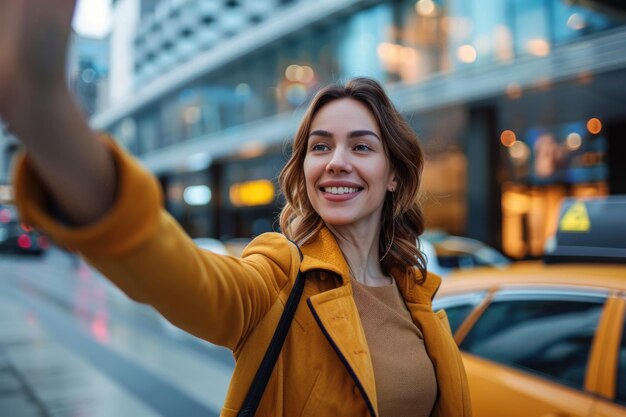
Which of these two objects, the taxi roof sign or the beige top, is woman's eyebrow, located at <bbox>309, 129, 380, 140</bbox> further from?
the taxi roof sign

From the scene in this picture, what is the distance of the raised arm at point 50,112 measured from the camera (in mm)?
640

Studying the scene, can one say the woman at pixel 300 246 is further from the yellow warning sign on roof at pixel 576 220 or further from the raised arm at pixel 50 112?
the yellow warning sign on roof at pixel 576 220

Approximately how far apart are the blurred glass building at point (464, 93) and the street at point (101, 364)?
3.41 metres

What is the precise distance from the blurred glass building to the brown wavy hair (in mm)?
4072

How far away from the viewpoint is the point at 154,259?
2.82ft

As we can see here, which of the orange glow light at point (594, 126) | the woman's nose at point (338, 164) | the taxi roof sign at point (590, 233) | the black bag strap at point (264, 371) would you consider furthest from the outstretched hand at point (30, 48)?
the orange glow light at point (594, 126)

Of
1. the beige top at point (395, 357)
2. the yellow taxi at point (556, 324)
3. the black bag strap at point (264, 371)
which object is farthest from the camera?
the yellow taxi at point (556, 324)

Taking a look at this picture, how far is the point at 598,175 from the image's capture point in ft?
55.9

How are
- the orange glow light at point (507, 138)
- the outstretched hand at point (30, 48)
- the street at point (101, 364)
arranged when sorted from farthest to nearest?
the orange glow light at point (507, 138), the street at point (101, 364), the outstretched hand at point (30, 48)

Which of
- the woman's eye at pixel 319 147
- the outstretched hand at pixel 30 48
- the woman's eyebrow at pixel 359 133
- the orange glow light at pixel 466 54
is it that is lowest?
the woman's eye at pixel 319 147

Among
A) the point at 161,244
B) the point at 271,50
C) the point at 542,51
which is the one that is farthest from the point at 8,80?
the point at 271,50

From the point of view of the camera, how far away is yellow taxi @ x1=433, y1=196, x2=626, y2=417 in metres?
2.26

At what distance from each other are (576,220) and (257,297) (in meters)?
2.35

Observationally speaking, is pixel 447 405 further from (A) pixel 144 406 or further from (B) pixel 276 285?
(A) pixel 144 406
